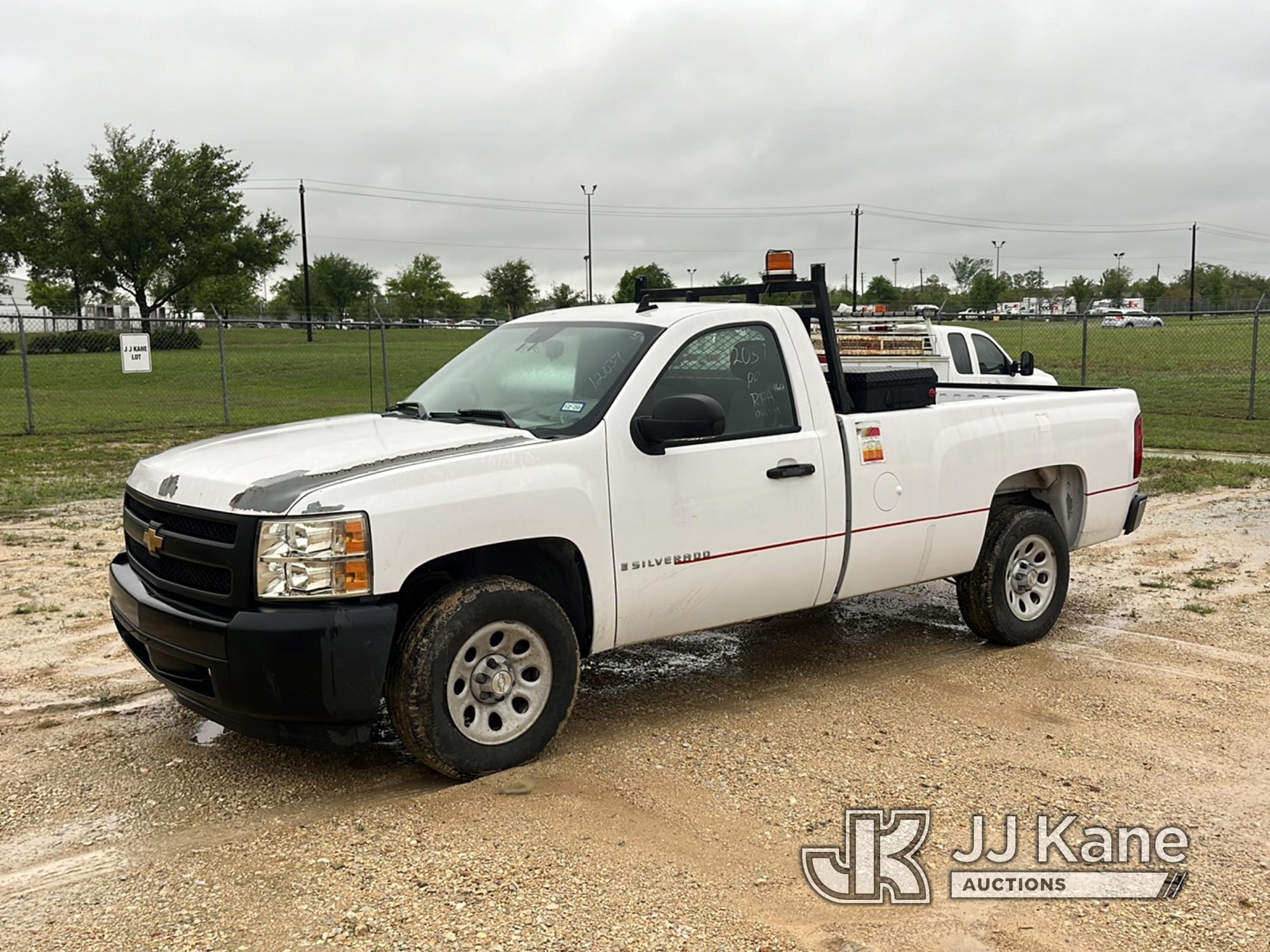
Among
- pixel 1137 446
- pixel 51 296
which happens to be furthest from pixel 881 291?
pixel 1137 446

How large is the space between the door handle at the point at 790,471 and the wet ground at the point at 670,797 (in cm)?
110

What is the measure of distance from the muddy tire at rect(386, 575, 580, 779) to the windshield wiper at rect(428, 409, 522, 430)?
751 millimetres

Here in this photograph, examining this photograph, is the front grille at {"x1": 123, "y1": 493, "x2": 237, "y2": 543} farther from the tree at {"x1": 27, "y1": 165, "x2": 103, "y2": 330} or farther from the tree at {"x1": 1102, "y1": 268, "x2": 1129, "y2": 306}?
the tree at {"x1": 1102, "y1": 268, "x2": 1129, "y2": 306}

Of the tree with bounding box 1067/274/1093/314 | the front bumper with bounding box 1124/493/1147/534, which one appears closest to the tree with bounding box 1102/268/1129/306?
the tree with bounding box 1067/274/1093/314

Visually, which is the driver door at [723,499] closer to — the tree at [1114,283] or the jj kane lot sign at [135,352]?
the jj kane lot sign at [135,352]

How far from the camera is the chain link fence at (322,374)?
62.4 ft

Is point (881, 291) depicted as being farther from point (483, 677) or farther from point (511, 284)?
point (483, 677)

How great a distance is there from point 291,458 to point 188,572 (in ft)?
1.86

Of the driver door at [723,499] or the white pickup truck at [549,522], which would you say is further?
the driver door at [723,499]

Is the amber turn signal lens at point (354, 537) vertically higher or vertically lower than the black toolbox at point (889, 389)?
lower

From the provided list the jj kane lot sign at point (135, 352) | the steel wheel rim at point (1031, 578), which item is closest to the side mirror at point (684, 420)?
the steel wheel rim at point (1031, 578)

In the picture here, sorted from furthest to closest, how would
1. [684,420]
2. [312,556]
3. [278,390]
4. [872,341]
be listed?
1. [278,390]
2. [872,341]
3. [684,420]
4. [312,556]

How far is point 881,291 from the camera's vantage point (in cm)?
7669


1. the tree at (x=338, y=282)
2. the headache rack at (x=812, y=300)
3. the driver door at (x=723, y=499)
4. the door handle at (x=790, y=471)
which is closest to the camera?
the driver door at (x=723, y=499)
